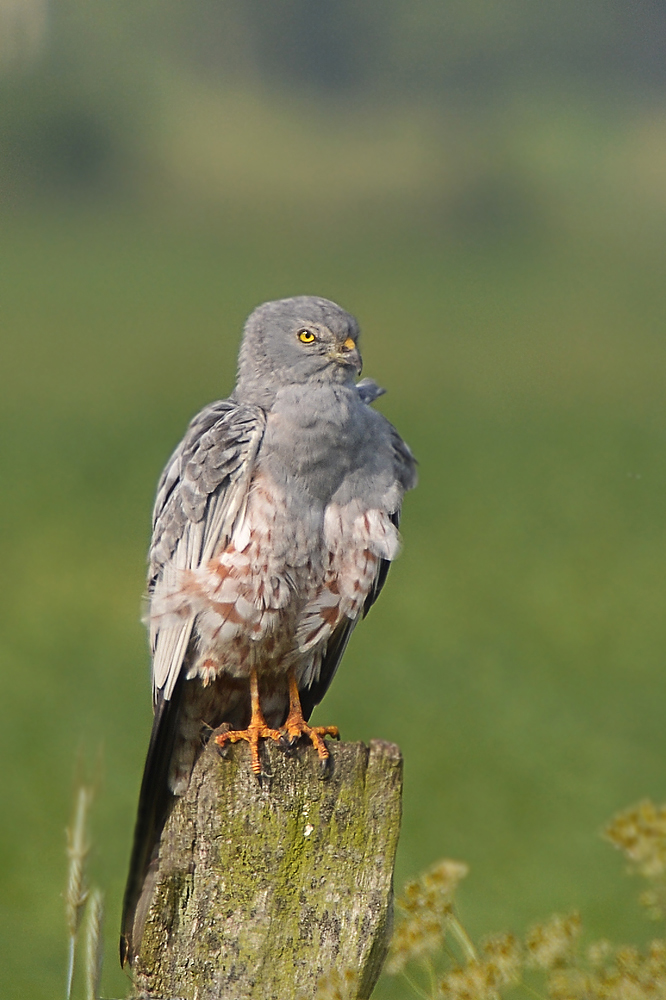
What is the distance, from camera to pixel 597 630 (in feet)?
39.4

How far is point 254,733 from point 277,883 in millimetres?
782

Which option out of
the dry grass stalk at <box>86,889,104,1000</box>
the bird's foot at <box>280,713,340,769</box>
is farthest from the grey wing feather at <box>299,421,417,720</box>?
the dry grass stalk at <box>86,889,104,1000</box>

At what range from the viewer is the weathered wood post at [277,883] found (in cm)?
250

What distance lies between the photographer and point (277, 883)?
254cm

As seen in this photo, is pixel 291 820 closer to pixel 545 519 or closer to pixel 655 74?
pixel 545 519

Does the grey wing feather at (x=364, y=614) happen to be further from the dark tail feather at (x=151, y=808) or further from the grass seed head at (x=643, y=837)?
the grass seed head at (x=643, y=837)

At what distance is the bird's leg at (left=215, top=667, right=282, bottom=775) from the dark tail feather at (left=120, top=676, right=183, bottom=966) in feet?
0.83

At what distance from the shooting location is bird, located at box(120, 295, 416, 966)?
364 centimetres

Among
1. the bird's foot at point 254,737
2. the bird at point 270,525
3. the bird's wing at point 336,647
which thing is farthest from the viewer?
the bird's wing at point 336,647

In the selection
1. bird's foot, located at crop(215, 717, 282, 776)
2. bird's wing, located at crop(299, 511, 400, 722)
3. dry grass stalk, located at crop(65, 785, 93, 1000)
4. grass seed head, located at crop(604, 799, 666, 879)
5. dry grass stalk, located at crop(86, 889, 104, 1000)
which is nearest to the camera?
dry grass stalk, located at crop(65, 785, 93, 1000)

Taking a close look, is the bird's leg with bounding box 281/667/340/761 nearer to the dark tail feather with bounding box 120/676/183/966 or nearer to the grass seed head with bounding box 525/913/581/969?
the dark tail feather with bounding box 120/676/183/966

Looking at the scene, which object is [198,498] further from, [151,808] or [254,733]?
[151,808]

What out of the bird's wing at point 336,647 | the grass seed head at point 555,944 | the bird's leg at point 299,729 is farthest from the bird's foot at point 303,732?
the grass seed head at point 555,944

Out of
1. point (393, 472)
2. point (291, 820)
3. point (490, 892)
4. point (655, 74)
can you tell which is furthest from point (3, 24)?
point (655, 74)
